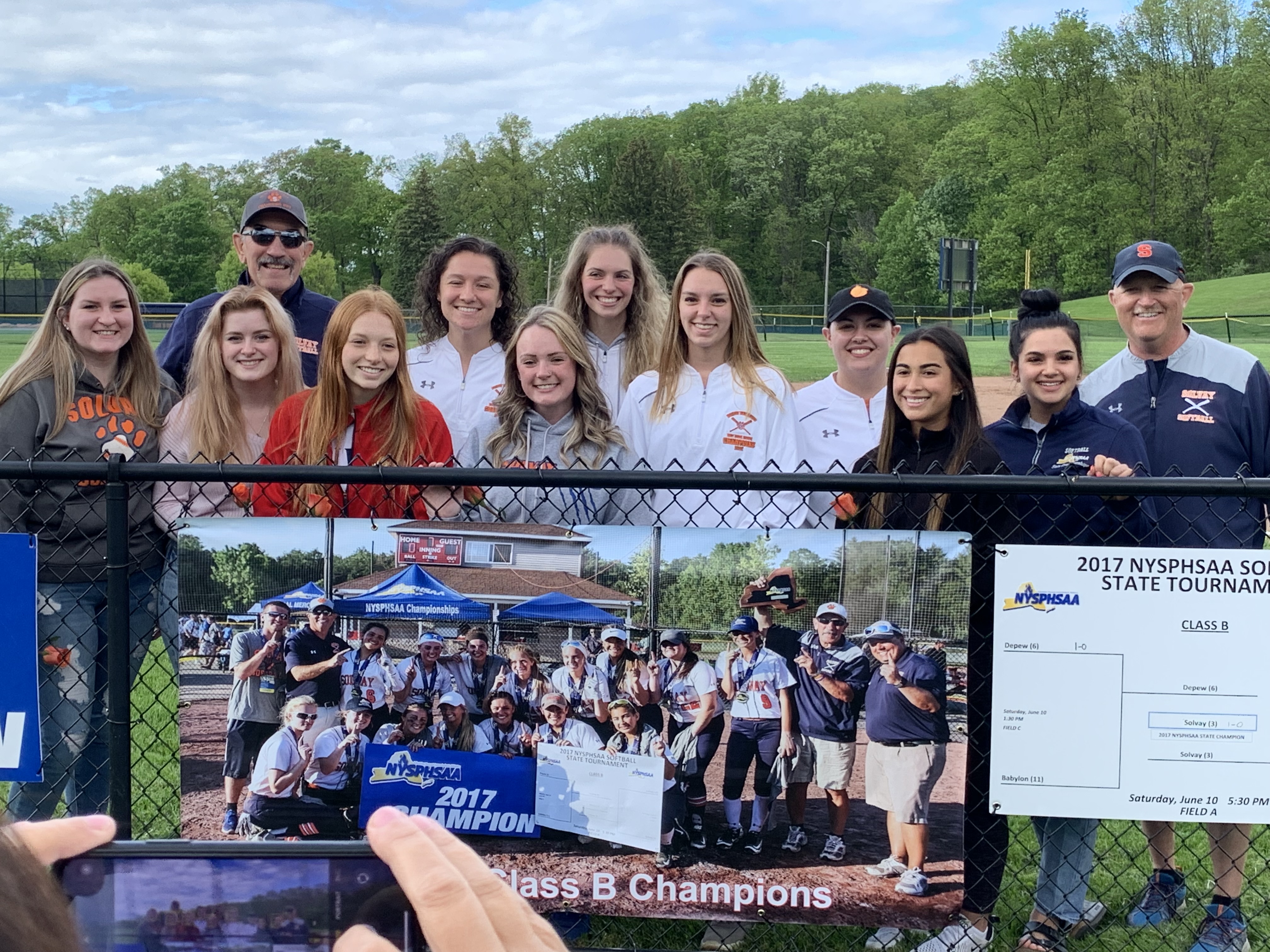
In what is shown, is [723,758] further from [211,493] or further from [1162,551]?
[211,493]

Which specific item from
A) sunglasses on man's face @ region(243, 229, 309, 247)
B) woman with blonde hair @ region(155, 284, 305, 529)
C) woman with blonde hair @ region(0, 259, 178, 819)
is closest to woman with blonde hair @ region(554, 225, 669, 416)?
woman with blonde hair @ region(155, 284, 305, 529)

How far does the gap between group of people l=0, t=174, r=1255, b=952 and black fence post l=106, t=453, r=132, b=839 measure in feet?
0.65

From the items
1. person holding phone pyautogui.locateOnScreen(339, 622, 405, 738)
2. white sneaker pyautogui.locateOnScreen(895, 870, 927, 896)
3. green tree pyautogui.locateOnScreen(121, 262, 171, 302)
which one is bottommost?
white sneaker pyautogui.locateOnScreen(895, 870, 927, 896)

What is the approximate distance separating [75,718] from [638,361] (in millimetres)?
2521

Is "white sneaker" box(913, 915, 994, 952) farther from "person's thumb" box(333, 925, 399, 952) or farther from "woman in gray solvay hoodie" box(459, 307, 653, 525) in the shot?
"person's thumb" box(333, 925, 399, 952)

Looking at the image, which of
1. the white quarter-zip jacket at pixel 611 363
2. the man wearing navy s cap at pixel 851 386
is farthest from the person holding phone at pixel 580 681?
the white quarter-zip jacket at pixel 611 363

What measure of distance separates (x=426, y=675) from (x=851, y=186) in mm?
83720

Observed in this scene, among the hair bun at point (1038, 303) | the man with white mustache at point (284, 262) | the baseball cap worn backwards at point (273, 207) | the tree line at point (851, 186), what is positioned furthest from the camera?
the tree line at point (851, 186)

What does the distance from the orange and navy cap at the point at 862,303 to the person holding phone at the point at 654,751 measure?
2185 millimetres

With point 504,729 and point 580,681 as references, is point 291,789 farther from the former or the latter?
point 580,681

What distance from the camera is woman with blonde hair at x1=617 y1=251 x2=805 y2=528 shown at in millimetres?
4148

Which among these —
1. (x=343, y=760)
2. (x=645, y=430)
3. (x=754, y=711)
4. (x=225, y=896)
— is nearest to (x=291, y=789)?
(x=343, y=760)

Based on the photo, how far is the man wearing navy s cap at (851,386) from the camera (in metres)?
4.50

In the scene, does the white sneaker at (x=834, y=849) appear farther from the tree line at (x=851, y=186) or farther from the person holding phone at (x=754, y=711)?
the tree line at (x=851, y=186)
